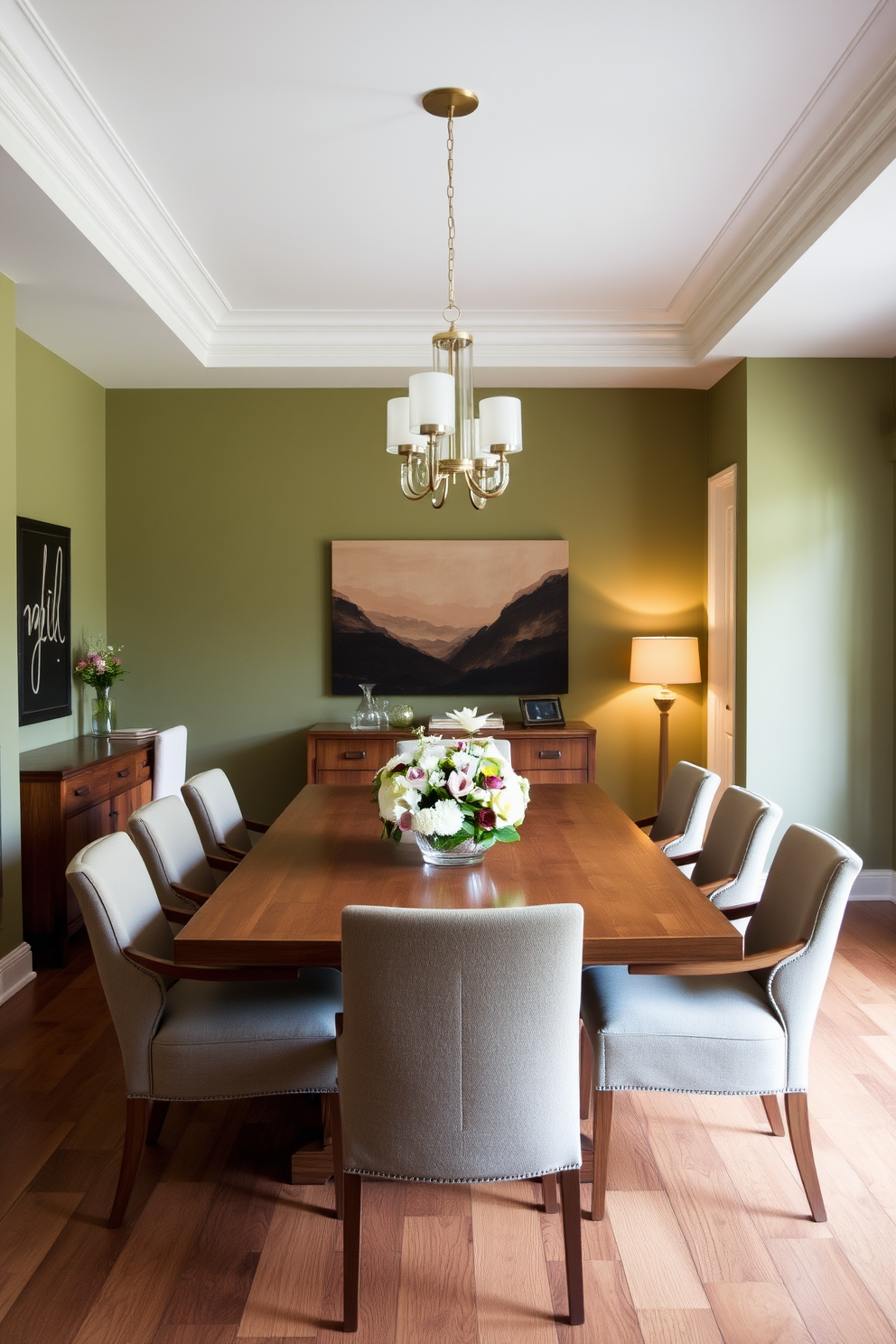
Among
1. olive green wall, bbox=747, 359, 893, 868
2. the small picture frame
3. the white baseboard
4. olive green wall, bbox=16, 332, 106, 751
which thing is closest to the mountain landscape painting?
the small picture frame

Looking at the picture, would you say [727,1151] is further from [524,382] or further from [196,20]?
[524,382]

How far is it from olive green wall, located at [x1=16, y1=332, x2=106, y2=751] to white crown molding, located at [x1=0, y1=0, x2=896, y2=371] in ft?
2.34

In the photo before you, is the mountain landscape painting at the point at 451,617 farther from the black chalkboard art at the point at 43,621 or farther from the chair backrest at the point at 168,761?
the black chalkboard art at the point at 43,621

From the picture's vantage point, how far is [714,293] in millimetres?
4434

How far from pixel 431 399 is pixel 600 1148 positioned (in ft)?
6.40

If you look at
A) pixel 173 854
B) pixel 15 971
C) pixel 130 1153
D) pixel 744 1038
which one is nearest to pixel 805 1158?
pixel 744 1038

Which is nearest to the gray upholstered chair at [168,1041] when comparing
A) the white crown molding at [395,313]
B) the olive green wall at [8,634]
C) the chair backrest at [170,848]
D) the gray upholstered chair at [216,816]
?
the chair backrest at [170,848]

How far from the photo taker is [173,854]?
283 centimetres

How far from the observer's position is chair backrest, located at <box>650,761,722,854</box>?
324cm

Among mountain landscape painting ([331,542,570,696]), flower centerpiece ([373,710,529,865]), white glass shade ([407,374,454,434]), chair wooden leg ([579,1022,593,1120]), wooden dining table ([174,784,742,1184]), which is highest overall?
white glass shade ([407,374,454,434])

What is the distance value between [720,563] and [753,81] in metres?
2.82

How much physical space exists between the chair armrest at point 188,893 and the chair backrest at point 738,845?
1.43m

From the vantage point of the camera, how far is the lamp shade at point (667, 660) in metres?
5.09

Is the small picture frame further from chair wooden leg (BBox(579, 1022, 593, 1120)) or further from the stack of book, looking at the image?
chair wooden leg (BBox(579, 1022, 593, 1120))
